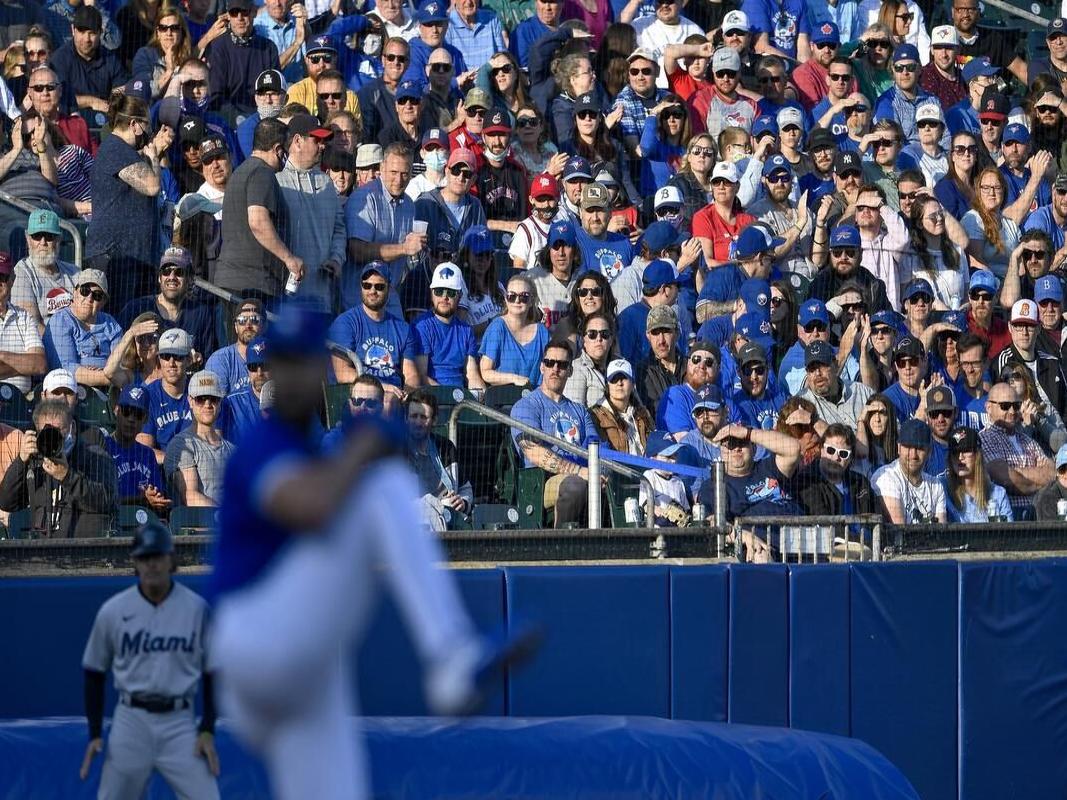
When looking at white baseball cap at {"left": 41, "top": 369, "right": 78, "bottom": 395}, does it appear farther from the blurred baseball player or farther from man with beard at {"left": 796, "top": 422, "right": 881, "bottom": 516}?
the blurred baseball player

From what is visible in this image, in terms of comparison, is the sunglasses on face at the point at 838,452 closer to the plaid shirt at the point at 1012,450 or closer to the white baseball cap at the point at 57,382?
the plaid shirt at the point at 1012,450

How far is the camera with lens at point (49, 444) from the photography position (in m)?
8.20

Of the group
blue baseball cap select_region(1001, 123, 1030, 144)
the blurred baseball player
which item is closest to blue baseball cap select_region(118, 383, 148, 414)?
the blurred baseball player

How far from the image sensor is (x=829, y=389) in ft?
32.8

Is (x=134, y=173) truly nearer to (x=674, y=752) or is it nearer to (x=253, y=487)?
(x=674, y=752)

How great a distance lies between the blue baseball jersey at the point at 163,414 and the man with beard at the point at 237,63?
2.61 metres

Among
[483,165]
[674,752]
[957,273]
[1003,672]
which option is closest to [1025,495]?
[1003,672]

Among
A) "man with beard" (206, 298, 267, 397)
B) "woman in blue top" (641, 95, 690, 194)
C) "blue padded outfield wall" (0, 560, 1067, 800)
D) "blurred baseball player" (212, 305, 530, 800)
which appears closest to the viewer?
"blurred baseball player" (212, 305, 530, 800)

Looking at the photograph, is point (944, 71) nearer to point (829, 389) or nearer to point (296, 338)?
point (829, 389)

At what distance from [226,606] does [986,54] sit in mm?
12030

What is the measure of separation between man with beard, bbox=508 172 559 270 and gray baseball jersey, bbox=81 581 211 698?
4116mm

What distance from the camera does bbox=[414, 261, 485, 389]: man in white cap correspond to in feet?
30.9

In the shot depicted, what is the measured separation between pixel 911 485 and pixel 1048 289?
2273 millimetres

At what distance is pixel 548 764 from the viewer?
783 centimetres
